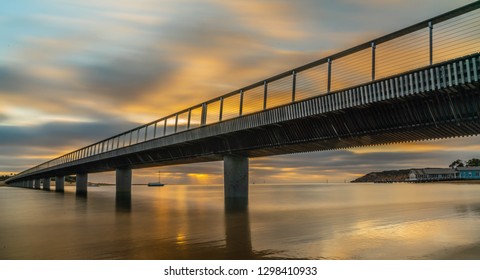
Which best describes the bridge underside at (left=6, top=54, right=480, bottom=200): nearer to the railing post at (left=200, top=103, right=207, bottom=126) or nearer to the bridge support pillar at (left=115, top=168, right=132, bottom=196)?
the railing post at (left=200, top=103, right=207, bottom=126)

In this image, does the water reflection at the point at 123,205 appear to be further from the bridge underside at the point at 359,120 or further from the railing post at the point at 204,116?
the railing post at the point at 204,116

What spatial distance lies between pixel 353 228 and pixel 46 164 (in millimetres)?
128731

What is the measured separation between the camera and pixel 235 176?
50406mm

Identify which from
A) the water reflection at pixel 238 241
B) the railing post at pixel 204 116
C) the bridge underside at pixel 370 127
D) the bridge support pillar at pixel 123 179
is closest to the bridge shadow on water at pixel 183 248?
the water reflection at pixel 238 241

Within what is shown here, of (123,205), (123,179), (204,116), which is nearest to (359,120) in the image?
(204,116)

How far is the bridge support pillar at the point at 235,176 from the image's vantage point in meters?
49.9

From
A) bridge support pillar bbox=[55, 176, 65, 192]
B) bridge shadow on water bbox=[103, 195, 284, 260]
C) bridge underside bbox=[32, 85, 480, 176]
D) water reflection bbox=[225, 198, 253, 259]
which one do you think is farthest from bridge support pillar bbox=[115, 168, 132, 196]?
bridge shadow on water bbox=[103, 195, 284, 260]

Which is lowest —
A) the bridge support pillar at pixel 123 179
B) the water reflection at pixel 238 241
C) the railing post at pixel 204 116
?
the water reflection at pixel 238 241

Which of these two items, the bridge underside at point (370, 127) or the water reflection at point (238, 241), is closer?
the water reflection at point (238, 241)

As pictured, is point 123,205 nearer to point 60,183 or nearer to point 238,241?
point 238,241

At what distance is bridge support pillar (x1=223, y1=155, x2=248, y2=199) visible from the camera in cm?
4988

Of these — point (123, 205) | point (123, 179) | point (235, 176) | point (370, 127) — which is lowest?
point (123, 205)

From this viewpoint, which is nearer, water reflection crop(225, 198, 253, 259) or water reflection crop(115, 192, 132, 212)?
water reflection crop(225, 198, 253, 259)
